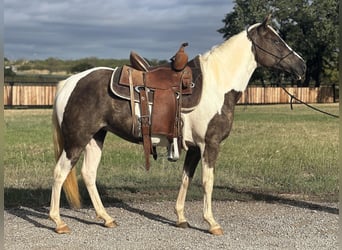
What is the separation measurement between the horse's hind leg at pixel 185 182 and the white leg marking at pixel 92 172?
940mm

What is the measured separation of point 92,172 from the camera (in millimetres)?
6207

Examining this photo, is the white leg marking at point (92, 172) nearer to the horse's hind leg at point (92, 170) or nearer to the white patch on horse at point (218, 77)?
the horse's hind leg at point (92, 170)

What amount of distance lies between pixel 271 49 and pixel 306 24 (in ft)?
146

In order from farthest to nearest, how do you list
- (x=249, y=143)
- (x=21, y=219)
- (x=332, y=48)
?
(x=332, y=48)
(x=249, y=143)
(x=21, y=219)

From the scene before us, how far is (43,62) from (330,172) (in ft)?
159

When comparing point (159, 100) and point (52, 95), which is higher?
point (159, 100)

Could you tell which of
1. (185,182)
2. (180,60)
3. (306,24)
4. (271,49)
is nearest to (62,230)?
(185,182)

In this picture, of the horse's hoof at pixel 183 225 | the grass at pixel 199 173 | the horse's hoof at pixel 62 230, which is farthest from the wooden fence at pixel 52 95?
the horse's hoof at pixel 62 230

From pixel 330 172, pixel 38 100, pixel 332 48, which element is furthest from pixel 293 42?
pixel 330 172

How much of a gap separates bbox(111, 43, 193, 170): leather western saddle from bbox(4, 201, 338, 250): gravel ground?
0.97 meters

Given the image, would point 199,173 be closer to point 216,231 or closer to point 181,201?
point 181,201

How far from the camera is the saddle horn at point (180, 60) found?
5594 millimetres

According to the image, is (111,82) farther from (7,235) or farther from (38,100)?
(38,100)

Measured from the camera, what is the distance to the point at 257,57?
19.2 feet
